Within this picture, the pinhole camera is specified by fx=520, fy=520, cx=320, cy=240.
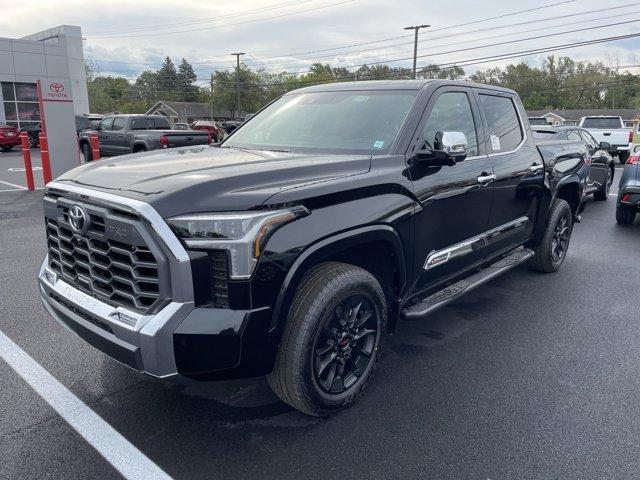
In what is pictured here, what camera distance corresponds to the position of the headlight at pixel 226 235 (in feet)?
7.86

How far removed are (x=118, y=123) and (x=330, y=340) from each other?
16.2m

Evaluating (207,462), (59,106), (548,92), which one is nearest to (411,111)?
(207,462)

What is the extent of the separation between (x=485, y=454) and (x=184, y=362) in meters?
1.61

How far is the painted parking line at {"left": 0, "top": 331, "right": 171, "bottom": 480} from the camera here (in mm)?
2543

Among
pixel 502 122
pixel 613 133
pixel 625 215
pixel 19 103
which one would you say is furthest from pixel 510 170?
pixel 19 103

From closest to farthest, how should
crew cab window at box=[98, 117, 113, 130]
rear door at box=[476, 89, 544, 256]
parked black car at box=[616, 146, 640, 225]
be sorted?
rear door at box=[476, 89, 544, 256], parked black car at box=[616, 146, 640, 225], crew cab window at box=[98, 117, 113, 130]

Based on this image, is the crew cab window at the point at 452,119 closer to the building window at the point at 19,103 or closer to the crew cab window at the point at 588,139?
the crew cab window at the point at 588,139

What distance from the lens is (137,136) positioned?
51.4 feet

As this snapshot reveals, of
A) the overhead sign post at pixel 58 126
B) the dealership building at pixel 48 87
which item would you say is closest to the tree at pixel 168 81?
the dealership building at pixel 48 87

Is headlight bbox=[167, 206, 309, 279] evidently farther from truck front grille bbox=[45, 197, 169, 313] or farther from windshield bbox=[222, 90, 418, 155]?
windshield bbox=[222, 90, 418, 155]

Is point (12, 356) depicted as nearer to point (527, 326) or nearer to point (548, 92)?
point (527, 326)

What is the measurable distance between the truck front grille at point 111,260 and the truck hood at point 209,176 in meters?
0.15

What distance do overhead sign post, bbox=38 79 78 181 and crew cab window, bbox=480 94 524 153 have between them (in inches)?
457

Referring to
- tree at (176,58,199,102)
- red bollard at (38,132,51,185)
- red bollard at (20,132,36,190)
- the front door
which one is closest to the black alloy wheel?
the front door
